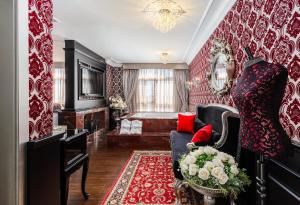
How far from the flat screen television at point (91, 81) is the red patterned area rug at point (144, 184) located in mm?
2591

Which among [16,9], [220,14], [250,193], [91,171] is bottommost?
[91,171]

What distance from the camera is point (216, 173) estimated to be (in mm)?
1413

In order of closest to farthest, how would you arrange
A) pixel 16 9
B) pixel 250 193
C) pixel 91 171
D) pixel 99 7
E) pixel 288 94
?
pixel 16 9 < pixel 288 94 < pixel 250 193 < pixel 99 7 < pixel 91 171

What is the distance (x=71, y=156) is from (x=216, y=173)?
5.11 ft

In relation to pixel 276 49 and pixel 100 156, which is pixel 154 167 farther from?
pixel 276 49

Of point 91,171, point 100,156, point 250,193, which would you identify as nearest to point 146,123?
point 100,156

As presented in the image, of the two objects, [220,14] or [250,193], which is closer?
[250,193]

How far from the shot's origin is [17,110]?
1.26 m

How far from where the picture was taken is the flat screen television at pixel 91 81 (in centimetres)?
541

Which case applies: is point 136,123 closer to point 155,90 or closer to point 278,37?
point 155,90

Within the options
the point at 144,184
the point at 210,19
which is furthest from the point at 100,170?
the point at 210,19

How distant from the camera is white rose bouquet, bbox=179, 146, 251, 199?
1.41 m

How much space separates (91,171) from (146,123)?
7.19ft

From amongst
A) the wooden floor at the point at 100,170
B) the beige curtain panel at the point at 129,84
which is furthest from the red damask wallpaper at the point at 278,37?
the beige curtain panel at the point at 129,84
